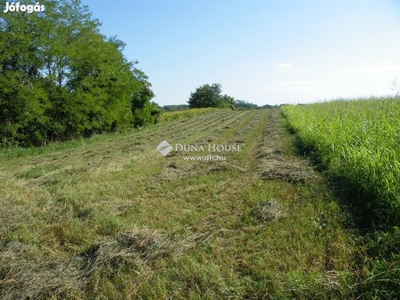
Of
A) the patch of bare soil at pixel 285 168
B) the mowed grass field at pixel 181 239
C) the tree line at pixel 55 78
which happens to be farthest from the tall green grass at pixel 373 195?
the tree line at pixel 55 78

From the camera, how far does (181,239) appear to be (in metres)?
3.33

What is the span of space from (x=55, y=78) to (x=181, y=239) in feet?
44.8

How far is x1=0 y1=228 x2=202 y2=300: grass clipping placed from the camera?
2510mm

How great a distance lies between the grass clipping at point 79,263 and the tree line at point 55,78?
11.0m

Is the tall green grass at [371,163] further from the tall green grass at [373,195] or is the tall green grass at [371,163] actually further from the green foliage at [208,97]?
the green foliage at [208,97]

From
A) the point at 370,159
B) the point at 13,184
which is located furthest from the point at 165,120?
the point at 370,159

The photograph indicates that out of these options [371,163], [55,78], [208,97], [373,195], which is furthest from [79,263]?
[208,97]

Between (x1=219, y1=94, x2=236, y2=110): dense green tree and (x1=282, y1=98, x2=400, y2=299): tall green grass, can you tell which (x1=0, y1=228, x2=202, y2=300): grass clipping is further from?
(x1=219, y1=94, x2=236, y2=110): dense green tree

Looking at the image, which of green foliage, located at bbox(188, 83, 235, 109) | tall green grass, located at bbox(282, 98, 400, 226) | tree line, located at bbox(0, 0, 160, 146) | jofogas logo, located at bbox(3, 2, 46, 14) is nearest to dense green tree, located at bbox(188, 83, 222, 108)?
green foliage, located at bbox(188, 83, 235, 109)

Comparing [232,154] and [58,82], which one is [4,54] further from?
[232,154]

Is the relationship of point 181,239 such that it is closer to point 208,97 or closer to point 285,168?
point 285,168

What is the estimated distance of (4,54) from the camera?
11.1 meters

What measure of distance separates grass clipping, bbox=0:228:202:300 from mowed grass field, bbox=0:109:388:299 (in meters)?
0.01

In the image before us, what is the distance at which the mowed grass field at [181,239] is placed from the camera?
2467 millimetres
